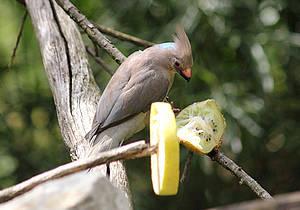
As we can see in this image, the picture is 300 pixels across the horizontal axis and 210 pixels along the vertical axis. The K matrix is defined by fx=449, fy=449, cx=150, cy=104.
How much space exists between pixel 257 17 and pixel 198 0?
0.65 meters

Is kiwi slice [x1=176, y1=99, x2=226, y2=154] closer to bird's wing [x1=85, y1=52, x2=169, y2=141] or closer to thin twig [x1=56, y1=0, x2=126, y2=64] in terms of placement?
bird's wing [x1=85, y1=52, x2=169, y2=141]

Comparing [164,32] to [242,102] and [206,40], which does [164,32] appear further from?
[242,102]

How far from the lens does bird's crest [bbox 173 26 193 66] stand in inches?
128

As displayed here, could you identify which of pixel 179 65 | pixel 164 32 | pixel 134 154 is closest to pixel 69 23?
pixel 179 65

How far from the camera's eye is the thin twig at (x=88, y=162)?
5.50 ft

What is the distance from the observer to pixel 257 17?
4594mm

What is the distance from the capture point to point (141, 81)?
321 cm

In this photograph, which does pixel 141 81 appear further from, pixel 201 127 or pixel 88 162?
pixel 88 162

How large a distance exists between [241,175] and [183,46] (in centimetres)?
127

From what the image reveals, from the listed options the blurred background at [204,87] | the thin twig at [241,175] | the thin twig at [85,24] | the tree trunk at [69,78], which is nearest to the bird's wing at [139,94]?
the tree trunk at [69,78]

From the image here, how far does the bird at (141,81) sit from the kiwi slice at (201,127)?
0.50 m

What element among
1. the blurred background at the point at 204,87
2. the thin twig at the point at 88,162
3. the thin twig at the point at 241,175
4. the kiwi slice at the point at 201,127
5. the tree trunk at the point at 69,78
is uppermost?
the thin twig at the point at 88,162

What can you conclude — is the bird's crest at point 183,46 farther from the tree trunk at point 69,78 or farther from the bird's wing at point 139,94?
the tree trunk at point 69,78

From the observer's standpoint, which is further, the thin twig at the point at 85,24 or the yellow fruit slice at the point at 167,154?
the thin twig at the point at 85,24
